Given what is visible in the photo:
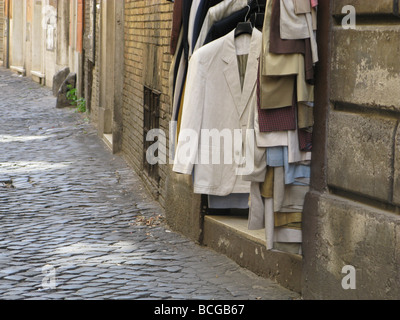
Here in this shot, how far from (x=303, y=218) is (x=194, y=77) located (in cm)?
162

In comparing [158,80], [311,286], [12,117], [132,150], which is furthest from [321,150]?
[12,117]

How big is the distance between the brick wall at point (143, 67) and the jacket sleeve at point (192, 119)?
1.79m

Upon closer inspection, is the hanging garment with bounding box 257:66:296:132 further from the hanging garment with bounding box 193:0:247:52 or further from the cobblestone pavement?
the hanging garment with bounding box 193:0:247:52

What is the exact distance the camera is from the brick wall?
8605 mm

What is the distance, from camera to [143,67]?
10242mm

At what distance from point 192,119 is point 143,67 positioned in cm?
383

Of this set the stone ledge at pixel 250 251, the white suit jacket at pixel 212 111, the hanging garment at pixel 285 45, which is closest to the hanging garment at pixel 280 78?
the hanging garment at pixel 285 45

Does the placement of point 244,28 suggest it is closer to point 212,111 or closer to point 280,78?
point 212,111

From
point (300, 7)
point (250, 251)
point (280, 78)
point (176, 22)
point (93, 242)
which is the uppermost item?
point (300, 7)

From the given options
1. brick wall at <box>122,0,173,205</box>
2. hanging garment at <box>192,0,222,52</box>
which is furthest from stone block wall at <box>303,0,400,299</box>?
brick wall at <box>122,0,173,205</box>

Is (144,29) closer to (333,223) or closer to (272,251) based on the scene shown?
(272,251)

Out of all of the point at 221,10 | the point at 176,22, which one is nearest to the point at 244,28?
the point at 221,10

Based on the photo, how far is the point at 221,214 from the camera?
23.6 feet

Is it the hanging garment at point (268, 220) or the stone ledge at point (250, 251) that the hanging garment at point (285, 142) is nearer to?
the hanging garment at point (268, 220)
